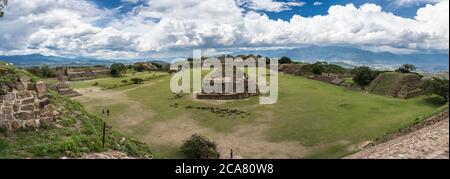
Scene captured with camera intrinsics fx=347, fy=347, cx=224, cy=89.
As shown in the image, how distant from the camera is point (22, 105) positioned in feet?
33.7

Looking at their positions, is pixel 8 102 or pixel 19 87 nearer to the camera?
pixel 8 102

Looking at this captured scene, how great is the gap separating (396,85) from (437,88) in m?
7.64

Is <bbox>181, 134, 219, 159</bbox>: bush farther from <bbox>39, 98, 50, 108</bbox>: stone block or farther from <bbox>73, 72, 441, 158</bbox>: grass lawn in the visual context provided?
<bbox>39, 98, 50, 108</bbox>: stone block

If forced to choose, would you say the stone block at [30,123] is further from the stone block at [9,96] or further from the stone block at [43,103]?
the stone block at [9,96]

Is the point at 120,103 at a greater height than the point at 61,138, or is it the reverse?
the point at 61,138

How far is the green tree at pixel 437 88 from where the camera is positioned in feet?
113

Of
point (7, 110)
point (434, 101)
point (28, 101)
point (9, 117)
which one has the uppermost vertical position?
point (28, 101)

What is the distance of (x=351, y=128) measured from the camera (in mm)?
25297

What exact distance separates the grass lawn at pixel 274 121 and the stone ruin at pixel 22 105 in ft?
28.6

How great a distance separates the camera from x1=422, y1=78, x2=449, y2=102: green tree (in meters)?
34.5

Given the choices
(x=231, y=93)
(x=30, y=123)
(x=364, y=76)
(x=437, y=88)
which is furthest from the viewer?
(x=364, y=76)

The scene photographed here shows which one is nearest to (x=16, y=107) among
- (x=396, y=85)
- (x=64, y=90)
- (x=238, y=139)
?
(x=238, y=139)

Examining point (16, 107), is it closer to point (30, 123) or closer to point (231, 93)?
point (30, 123)
